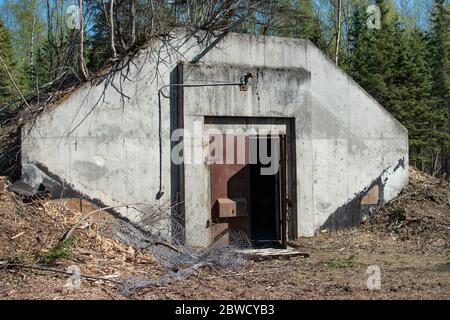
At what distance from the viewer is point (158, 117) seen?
A: 9953 mm

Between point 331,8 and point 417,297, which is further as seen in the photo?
point 331,8

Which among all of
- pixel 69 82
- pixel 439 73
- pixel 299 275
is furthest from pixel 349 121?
pixel 439 73

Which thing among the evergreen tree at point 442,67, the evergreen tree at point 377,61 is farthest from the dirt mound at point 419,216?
the evergreen tree at point 442,67

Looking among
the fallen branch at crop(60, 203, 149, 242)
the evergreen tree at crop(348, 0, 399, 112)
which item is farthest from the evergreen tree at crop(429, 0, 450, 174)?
the fallen branch at crop(60, 203, 149, 242)

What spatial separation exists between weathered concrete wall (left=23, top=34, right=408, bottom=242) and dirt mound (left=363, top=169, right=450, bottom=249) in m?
0.41

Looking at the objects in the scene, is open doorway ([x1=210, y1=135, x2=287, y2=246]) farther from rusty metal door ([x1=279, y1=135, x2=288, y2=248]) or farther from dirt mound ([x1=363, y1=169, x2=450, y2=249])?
dirt mound ([x1=363, y1=169, x2=450, y2=249])

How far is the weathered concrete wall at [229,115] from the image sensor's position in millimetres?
9328

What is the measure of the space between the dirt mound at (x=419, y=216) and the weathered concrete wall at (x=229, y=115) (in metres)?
0.41

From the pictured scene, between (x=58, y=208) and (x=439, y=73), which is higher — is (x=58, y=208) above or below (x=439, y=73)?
below

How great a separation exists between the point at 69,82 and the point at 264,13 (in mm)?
6046

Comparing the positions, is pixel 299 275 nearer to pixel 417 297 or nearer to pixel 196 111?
pixel 417 297

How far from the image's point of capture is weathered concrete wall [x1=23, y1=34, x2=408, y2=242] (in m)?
9.33

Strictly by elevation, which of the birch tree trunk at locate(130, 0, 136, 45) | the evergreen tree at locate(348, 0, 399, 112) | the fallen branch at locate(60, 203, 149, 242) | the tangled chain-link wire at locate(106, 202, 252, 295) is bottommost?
the tangled chain-link wire at locate(106, 202, 252, 295)

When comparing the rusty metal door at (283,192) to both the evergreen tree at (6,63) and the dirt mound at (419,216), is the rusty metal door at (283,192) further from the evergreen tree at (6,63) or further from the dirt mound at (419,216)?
the evergreen tree at (6,63)
